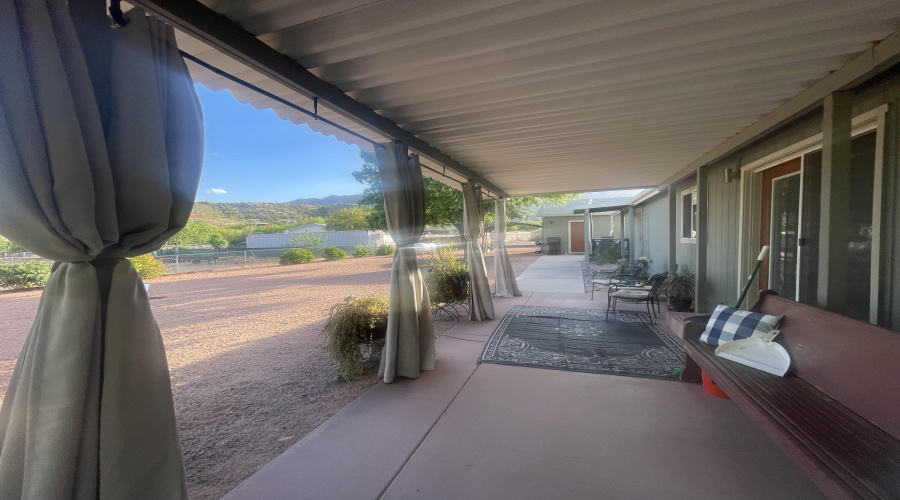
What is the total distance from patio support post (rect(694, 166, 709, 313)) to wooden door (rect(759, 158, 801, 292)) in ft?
2.12

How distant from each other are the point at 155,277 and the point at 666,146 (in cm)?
1415

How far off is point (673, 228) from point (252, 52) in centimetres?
689

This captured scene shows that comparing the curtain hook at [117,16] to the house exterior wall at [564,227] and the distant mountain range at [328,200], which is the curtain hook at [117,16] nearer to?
the house exterior wall at [564,227]

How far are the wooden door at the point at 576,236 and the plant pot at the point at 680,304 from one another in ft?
44.3

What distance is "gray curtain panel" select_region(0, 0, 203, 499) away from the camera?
1041 millimetres

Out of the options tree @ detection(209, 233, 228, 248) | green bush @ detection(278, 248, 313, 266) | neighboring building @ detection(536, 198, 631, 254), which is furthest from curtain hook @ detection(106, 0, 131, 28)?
tree @ detection(209, 233, 228, 248)

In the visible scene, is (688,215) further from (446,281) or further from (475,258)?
(446,281)

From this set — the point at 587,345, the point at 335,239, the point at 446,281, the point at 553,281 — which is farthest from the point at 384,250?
the point at 587,345

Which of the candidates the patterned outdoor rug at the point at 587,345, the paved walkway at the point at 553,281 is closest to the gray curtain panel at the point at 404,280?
the patterned outdoor rug at the point at 587,345

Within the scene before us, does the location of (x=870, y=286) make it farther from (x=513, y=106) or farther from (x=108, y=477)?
(x=108, y=477)

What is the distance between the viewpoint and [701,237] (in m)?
4.73

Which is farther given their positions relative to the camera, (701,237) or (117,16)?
(701,237)

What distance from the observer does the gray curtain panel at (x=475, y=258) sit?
5.09m

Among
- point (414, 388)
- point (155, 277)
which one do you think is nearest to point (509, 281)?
point (414, 388)
